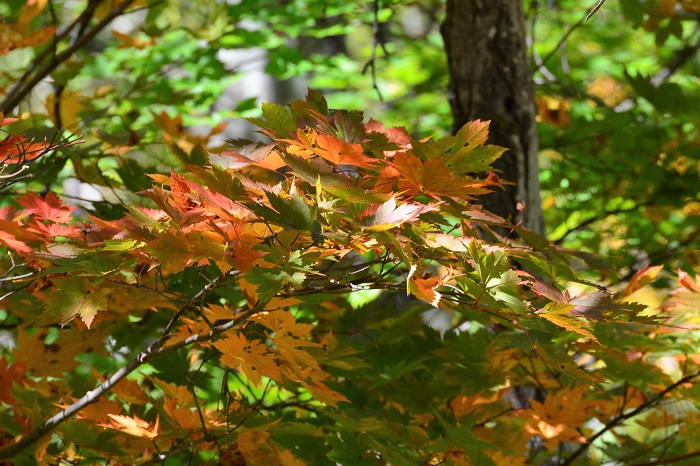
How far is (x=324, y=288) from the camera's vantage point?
41.8 inches

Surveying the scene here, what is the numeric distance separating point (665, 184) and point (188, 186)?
6.58 feet

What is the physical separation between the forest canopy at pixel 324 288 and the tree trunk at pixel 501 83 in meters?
0.02

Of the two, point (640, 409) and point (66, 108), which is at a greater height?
point (66, 108)

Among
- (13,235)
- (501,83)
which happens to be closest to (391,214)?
(13,235)

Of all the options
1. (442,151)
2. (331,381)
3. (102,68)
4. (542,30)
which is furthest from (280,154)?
(542,30)

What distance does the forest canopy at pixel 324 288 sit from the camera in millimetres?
986

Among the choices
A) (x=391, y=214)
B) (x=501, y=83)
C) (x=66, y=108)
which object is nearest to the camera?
(x=391, y=214)

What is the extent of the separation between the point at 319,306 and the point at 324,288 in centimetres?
78

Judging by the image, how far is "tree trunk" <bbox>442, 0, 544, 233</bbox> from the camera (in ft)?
6.34

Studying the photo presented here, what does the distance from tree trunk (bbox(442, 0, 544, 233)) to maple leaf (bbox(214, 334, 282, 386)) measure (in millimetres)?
1015

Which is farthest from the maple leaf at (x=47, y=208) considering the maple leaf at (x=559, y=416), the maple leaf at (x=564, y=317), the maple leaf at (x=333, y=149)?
the maple leaf at (x=559, y=416)

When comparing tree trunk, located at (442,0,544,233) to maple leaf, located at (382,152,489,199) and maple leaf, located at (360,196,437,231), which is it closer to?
maple leaf, located at (382,152,489,199)

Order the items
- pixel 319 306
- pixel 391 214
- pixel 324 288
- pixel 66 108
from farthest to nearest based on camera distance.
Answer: pixel 66 108
pixel 319 306
pixel 324 288
pixel 391 214

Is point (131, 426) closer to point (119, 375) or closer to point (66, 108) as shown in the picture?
point (119, 375)
